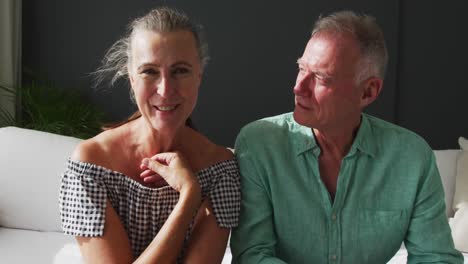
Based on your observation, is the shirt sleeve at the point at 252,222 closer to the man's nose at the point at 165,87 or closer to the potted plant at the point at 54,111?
the man's nose at the point at 165,87

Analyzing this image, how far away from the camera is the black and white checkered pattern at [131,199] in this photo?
5.69 ft

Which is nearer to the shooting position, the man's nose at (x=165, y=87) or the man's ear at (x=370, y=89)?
the man's nose at (x=165, y=87)

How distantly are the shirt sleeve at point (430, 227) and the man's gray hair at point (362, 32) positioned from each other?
0.31 meters

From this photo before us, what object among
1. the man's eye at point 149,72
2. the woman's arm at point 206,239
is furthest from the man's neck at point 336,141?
the man's eye at point 149,72

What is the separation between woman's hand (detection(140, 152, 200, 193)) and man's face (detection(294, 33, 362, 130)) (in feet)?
1.04

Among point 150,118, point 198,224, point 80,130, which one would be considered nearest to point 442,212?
point 198,224

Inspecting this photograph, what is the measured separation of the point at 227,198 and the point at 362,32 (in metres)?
0.56

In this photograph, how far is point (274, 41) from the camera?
3668mm

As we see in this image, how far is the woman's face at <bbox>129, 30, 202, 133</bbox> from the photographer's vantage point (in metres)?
1.74

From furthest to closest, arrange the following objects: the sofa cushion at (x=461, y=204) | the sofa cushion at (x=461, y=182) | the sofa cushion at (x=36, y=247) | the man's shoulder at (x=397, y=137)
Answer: the sofa cushion at (x=461, y=182) → the sofa cushion at (x=461, y=204) → the sofa cushion at (x=36, y=247) → the man's shoulder at (x=397, y=137)

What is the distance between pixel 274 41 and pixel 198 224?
196cm

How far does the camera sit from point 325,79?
1830 mm

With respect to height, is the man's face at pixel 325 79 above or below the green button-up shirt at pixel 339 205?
above

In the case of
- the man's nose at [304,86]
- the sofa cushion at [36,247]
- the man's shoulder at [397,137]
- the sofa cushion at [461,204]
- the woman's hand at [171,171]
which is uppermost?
Answer: the man's nose at [304,86]
